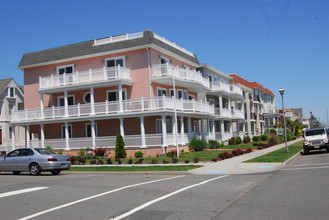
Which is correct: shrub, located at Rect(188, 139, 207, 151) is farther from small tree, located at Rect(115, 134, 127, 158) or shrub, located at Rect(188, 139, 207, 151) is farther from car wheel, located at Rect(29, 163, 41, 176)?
car wheel, located at Rect(29, 163, 41, 176)

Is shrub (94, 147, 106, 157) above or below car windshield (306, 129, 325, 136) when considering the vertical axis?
below

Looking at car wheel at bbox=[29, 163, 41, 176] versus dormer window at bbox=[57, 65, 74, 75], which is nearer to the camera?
car wheel at bbox=[29, 163, 41, 176]

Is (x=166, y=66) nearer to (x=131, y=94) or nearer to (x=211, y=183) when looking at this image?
(x=131, y=94)

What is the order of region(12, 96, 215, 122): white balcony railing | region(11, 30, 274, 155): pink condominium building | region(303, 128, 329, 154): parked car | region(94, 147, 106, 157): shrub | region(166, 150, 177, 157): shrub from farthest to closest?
1. region(11, 30, 274, 155): pink condominium building
2. region(94, 147, 106, 157): shrub
3. region(12, 96, 215, 122): white balcony railing
4. region(166, 150, 177, 157): shrub
5. region(303, 128, 329, 154): parked car

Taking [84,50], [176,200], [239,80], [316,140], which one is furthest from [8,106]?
[176,200]

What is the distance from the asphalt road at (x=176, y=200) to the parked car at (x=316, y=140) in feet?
42.4

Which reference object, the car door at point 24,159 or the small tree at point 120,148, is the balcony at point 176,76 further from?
the car door at point 24,159

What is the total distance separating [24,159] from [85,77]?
15.0m

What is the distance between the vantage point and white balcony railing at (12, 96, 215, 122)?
95.8ft

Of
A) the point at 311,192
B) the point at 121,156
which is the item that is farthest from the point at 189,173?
the point at 121,156

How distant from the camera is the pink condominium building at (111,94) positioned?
2997 centimetres

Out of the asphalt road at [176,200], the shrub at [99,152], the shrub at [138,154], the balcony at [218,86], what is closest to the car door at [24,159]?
the asphalt road at [176,200]

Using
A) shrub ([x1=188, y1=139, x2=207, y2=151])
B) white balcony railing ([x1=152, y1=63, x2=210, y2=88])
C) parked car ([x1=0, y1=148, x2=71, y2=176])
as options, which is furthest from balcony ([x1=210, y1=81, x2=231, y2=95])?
parked car ([x1=0, y1=148, x2=71, y2=176])

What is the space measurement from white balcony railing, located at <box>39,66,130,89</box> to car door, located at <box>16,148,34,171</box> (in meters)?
13.1
